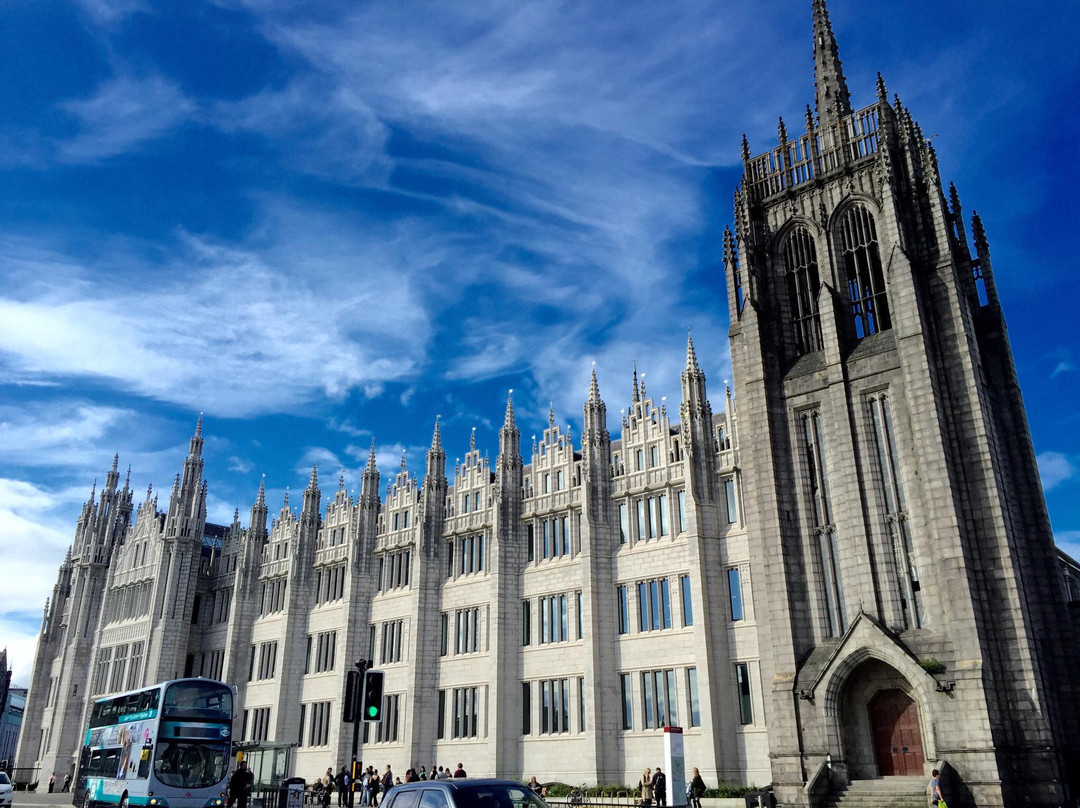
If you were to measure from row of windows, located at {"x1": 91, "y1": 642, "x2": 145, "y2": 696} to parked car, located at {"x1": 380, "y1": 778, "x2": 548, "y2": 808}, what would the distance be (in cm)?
5450

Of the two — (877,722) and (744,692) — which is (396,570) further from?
(877,722)

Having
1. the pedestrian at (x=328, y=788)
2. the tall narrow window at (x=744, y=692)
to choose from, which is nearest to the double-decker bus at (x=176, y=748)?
the pedestrian at (x=328, y=788)

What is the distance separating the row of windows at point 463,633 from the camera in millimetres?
43719

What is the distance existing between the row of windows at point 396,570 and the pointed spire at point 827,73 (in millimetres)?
31706

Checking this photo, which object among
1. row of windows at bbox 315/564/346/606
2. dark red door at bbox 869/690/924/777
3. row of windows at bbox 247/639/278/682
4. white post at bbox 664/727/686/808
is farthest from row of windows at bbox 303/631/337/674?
white post at bbox 664/727/686/808

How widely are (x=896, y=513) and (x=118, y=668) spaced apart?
55.1 metres

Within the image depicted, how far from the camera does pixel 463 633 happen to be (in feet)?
145

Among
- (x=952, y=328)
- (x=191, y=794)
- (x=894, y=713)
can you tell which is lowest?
(x=191, y=794)

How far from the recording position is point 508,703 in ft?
133

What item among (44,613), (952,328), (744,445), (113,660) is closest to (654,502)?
(744,445)

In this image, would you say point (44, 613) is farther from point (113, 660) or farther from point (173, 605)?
point (173, 605)

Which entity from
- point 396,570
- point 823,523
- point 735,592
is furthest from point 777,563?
point 396,570

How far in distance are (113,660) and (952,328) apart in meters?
59.5

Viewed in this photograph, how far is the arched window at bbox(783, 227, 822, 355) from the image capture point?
119 feet
